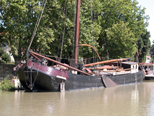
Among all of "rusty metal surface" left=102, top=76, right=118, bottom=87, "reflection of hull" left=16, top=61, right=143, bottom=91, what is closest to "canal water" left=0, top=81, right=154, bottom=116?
"reflection of hull" left=16, top=61, right=143, bottom=91

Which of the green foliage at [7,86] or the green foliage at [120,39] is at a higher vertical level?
the green foliage at [120,39]

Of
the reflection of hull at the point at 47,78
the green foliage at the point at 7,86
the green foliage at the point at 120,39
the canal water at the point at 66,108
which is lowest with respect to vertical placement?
the canal water at the point at 66,108

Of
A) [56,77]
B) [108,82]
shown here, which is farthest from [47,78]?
[108,82]

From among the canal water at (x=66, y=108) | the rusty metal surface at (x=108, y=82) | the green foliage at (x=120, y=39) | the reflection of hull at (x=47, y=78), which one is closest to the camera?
the canal water at (x=66, y=108)

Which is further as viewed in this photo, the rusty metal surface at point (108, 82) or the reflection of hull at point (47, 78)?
the rusty metal surface at point (108, 82)

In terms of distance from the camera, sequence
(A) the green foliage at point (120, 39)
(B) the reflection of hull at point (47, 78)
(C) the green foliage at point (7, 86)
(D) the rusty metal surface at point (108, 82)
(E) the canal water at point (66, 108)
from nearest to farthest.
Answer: (E) the canal water at point (66, 108) < (B) the reflection of hull at point (47, 78) < (C) the green foliage at point (7, 86) < (D) the rusty metal surface at point (108, 82) < (A) the green foliage at point (120, 39)

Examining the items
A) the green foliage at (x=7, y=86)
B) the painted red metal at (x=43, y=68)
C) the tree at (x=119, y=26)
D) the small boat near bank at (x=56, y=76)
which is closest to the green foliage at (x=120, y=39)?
the tree at (x=119, y=26)

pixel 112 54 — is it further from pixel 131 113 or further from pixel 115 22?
pixel 131 113

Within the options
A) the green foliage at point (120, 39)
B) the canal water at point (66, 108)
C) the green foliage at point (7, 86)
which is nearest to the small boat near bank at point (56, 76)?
the green foliage at point (7, 86)

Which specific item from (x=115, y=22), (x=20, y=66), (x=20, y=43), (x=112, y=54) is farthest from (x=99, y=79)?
(x=115, y=22)

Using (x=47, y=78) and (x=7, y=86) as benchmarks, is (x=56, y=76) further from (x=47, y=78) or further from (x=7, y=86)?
(x=7, y=86)

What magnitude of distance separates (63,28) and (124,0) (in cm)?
1492

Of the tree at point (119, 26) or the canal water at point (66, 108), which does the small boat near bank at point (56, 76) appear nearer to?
the canal water at point (66, 108)

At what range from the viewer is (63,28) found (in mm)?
28031
